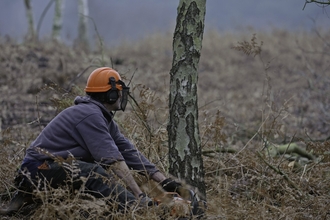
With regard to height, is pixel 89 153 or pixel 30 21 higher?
pixel 30 21

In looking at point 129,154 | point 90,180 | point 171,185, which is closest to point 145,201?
point 171,185

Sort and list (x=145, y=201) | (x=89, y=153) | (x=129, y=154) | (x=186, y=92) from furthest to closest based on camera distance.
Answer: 1. (x=129, y=154)
2. (x=186, y=92)
3. (x=89, y=153)
4. (x=145, y=201)

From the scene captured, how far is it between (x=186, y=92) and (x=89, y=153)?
42.8 inches

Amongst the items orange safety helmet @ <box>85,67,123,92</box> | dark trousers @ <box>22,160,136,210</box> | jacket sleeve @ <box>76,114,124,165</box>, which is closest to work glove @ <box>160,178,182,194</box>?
dark trousers @ <box>22,160,136,210</box>

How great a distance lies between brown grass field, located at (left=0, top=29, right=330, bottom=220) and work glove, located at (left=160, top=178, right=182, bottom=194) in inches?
6.8

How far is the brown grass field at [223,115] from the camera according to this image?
530 centimetres

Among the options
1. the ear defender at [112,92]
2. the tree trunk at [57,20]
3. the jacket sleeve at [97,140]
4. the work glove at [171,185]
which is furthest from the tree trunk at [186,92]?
the tree trunk at [57,20]

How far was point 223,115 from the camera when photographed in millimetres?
12117

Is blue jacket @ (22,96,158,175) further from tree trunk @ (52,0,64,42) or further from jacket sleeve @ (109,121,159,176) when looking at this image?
tree trunk @ (52,0,64,42)

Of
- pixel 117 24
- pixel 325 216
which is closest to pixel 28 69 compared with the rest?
pixel 325 216

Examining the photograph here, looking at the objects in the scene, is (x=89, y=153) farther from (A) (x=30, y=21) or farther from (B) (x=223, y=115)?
(A) (x=30, y=21)

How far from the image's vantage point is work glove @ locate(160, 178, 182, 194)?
16.6 ft

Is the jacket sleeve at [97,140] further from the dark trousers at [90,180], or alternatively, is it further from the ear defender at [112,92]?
the ear defender at [112,92]

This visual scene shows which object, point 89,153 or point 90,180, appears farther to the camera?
point 89,153
